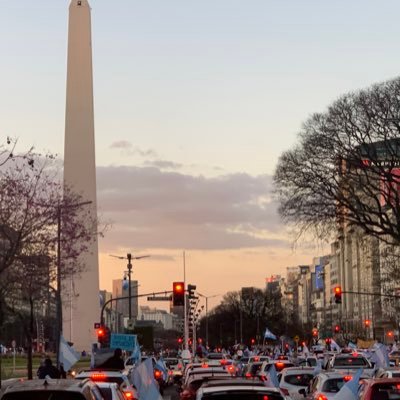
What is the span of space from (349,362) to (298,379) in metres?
9.00

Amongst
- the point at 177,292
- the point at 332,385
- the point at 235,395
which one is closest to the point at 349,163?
the point at 177,292

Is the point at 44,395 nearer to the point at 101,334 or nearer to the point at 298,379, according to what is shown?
the point at 298,379

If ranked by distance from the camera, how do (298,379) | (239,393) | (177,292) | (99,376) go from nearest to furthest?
(239,393), (99,376), (298,379), (177,292)

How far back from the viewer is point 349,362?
117 ft

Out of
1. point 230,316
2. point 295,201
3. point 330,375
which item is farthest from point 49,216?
point 230,316

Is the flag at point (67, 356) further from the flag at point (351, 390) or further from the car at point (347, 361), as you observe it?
the flag at point (351, 390)

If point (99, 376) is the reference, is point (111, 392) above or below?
below

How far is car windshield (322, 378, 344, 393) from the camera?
20509mm

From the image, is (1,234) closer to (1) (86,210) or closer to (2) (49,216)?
(2) (49,216)

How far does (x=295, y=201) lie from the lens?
176ft

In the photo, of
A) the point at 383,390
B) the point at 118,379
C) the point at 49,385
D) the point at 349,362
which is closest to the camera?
the point at 49,385

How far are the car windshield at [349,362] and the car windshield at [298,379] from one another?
8127 millimetres

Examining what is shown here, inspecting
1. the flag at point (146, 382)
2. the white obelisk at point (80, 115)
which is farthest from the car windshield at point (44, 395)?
the white obelisk at point (80, 115)

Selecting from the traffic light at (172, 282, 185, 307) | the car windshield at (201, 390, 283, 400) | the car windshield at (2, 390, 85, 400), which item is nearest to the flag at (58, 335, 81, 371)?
A: the car windshield at (201, 390, 283, 400)
